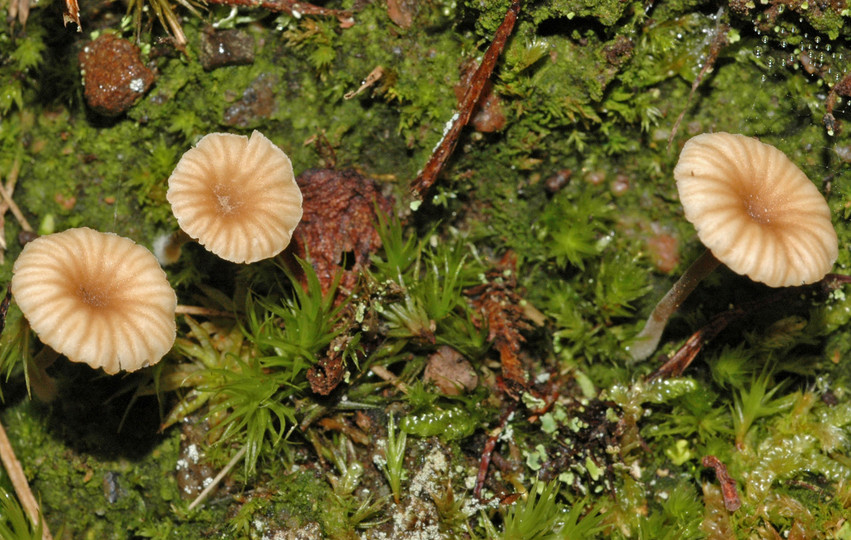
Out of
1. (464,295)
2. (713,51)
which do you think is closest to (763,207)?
(713,51)

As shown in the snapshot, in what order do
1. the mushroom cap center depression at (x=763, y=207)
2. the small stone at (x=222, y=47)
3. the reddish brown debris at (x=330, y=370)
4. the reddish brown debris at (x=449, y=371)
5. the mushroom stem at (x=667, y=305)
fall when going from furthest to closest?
the small stone at (x=222, y=47)
the reddish brown debris at (x=449, y=371)
the reddish brown debris at (x=330, y=370)
the mushroom stem at (x=667, y=305)
the mushroom cap center depression at (x=763, y=207)

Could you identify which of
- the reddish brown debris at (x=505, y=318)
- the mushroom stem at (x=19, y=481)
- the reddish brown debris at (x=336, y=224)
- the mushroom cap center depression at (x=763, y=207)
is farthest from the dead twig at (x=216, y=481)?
the mushroom cap center depression at (x=763, y=207)

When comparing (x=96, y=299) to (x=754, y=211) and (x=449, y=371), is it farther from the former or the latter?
(x=754, y=211)

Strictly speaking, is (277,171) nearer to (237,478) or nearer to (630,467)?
(237,478)

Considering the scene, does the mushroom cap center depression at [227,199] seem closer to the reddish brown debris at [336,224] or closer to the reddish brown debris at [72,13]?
the reddish brown debris at [336,224]

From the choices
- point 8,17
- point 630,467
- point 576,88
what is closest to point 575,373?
point 630,467

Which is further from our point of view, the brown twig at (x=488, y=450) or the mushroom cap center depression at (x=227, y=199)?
the brown twig at (x=488, y=450)

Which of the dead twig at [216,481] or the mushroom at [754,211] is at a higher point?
the mushroom at [754,211]
